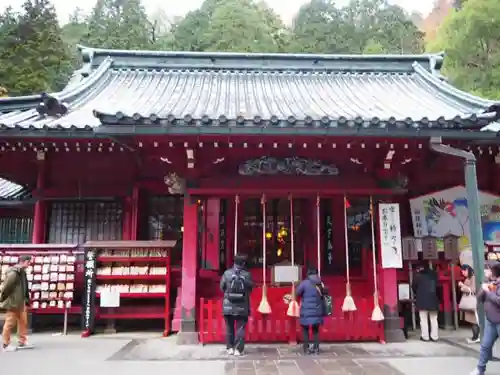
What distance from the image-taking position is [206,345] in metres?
7.63

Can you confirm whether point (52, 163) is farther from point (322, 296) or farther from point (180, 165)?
point (322, 296)

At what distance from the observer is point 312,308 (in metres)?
7.04

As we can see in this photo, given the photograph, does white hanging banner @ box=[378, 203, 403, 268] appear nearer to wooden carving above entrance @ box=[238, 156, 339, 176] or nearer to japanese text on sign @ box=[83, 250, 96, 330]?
wooden carving above entrance @ box=[238, 156, 339, 176]

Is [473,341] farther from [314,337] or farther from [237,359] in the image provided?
[237,359]

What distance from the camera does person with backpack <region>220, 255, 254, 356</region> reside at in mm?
6891

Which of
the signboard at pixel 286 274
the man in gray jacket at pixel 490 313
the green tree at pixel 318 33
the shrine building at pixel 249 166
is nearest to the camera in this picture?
the man in gray jacket at pixel 490 313

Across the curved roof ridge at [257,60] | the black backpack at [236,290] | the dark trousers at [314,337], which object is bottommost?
the dark trousers at [314,337]

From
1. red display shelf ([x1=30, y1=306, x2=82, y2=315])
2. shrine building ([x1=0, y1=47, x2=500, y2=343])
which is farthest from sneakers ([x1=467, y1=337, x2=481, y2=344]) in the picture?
red display shelf ([x1=30, y1=306, x2=82, y2=315])

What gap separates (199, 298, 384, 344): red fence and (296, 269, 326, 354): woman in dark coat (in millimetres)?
758

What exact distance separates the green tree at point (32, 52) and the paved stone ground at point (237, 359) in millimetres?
20452

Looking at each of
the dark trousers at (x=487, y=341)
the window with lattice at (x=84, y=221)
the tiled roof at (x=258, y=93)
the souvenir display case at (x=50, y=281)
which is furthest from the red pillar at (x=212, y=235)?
the dark trousers at (x=487, y=341)

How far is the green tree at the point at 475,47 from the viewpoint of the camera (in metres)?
21.3

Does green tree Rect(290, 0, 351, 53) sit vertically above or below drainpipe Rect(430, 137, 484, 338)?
above

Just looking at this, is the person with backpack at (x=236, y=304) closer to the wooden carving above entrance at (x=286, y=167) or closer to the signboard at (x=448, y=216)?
the wooden carving above entrance at (x=286, y=167)
